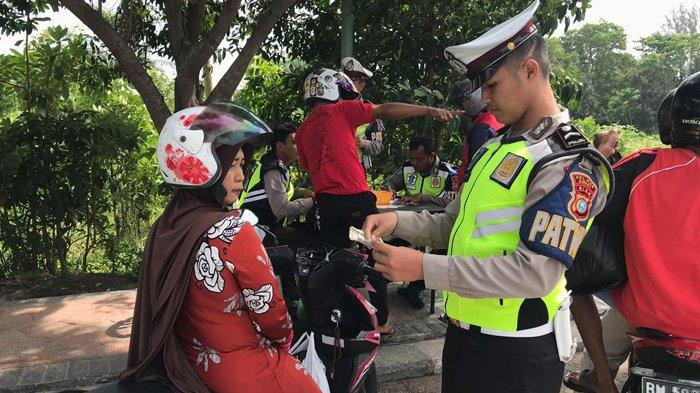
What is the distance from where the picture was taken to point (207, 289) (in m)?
1.73

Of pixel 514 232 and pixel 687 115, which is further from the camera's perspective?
pixel 687 115

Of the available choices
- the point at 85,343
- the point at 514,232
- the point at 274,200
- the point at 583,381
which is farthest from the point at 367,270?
the point at 85,343

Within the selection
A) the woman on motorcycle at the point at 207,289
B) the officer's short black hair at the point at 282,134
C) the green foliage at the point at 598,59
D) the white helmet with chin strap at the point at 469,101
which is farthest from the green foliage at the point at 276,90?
the green foliage at the point at 598,59

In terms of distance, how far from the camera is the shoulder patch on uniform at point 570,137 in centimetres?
152

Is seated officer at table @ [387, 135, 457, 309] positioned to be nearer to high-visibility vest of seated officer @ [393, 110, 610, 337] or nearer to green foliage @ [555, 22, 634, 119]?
high-visibility vest of seated officer @ [393, 110, 610, 337]

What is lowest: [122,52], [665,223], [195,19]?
[665,223]

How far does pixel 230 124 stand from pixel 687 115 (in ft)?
4.99

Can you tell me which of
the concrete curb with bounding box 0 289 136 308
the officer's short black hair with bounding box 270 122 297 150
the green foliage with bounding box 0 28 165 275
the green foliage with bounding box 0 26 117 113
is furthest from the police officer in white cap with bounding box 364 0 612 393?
the green foliage with bounding box 0 26 117 113

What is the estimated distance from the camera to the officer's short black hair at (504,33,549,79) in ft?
5.28

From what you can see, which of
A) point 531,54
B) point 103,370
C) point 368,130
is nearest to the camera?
point 531,54

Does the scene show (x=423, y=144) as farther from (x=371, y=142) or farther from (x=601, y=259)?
(x=601, y=259)

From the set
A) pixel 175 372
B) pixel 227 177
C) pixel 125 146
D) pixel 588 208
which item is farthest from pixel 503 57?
pixel 125 146

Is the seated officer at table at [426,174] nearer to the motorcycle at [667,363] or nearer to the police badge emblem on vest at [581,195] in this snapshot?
the motorcycle at [667,363]

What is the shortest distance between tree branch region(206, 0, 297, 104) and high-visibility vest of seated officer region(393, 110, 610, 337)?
2956 millimetres
